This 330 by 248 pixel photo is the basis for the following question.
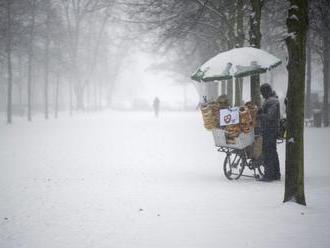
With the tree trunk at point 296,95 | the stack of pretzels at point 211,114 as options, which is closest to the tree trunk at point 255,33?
the stack of pretzels at point 211,114

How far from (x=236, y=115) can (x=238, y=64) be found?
124 cm

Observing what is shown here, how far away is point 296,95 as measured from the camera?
7316 mm

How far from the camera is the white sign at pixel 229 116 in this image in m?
10.1

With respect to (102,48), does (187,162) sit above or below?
below

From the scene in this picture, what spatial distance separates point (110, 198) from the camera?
8570mm

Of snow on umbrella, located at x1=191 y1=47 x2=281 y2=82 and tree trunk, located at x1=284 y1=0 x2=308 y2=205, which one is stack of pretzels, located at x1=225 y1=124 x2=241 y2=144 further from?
tree trunk, located at x1=284 y1=0 x2=308 y2=205

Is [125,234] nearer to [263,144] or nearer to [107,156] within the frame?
[263,144]

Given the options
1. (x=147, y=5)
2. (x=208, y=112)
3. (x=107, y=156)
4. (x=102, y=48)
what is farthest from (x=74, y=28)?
(x=208, y=112)

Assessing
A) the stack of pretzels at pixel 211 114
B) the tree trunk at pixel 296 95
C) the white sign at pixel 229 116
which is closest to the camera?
the tree trunk at pixel 296 95

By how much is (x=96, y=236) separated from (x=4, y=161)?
8.54m

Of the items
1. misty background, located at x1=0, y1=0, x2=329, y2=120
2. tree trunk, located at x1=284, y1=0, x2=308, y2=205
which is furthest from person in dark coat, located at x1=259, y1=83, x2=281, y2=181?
tree trunk, located at x1=284, y1=0, x2=308, y2=205

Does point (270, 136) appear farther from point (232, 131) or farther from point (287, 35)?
point (287, 35)

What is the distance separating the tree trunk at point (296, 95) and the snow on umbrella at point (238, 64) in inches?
123

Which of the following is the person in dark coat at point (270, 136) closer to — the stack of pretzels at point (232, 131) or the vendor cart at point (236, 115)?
the vendor cart at point (236, 115)
